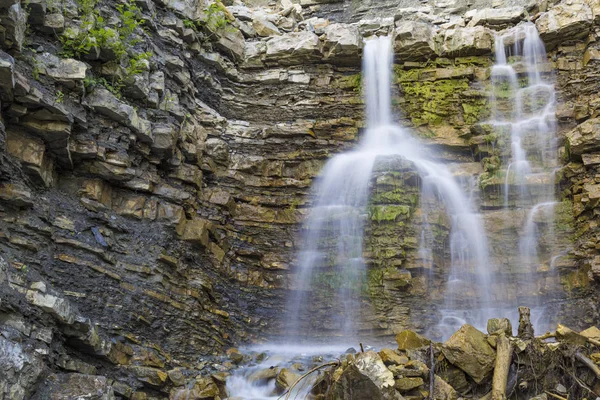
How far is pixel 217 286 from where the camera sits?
901 cm

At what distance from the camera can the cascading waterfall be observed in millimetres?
9531

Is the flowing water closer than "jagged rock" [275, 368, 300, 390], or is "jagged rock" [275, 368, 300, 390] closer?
"jagged rock" [275, 368, 300, 390]

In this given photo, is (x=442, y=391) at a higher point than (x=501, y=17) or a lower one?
lower

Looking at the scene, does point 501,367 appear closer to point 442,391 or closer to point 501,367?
point 501,367

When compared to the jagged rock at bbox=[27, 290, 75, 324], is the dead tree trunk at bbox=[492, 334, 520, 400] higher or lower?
lower

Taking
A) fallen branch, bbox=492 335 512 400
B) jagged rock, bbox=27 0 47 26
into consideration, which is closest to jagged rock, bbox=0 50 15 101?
jagged rock, bbox=27 0 47 26

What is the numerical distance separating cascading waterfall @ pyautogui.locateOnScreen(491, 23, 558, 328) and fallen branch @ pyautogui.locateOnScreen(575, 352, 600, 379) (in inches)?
114

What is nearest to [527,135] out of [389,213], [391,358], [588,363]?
[389,213]

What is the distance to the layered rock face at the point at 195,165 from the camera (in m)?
6.43

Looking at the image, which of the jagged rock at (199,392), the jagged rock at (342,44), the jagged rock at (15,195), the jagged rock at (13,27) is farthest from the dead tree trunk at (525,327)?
the jagged rock at (342,44)

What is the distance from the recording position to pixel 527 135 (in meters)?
11.0

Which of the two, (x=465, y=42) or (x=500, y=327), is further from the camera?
(x=465, y=42)

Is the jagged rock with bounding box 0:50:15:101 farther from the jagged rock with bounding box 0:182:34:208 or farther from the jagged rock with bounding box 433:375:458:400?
the jagged rock with bounding box 433:375:458:400

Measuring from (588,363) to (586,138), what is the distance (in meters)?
5.25
